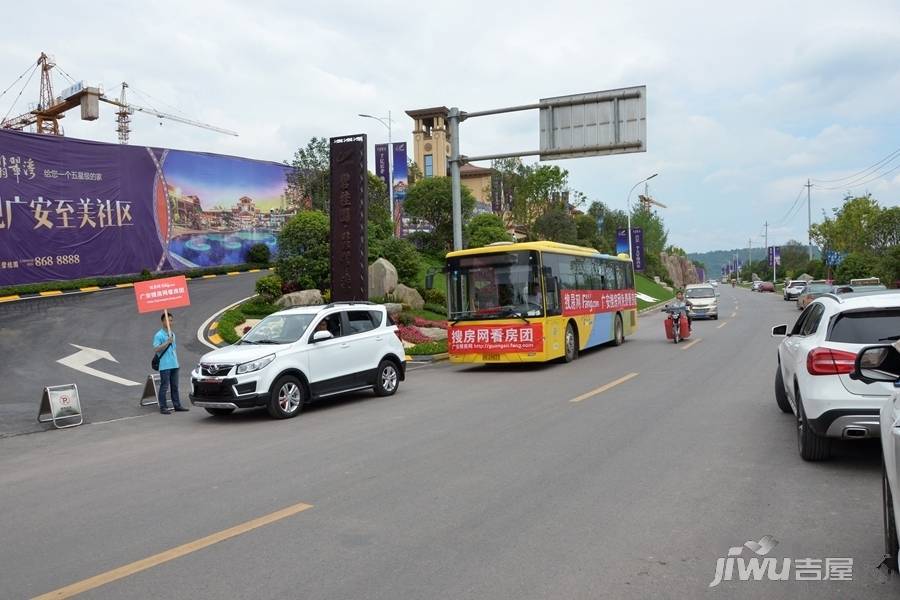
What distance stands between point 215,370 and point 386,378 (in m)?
3.43

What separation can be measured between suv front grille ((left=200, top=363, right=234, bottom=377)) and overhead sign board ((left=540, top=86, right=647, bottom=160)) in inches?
465

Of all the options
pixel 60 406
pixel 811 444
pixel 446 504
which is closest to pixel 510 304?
pixel 60 406

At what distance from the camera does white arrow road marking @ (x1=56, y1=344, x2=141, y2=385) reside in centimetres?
1563

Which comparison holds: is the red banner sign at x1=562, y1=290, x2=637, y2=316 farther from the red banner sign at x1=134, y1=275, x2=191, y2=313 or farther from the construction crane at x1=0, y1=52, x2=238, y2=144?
the construction crane at x1=0, y1=52, x2=238, y2=144

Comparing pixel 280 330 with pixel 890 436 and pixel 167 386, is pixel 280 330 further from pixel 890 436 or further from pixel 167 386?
pixel 890 436

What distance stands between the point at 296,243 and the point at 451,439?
19.0 meters

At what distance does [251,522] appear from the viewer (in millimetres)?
5590

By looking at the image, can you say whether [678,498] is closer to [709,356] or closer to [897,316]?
[897,316]

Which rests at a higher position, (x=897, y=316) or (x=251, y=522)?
(x=897, y=316)

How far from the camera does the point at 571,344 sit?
1773 cm

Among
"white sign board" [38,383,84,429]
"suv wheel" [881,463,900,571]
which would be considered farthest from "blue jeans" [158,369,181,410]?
"suv wheel" [881,463,900,571]

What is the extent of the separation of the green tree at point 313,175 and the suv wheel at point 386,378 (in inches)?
1159

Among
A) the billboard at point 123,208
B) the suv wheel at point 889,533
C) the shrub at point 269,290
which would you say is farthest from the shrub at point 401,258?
the suv wheel at point 889,533

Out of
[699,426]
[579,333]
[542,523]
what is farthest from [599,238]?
[542,523]
